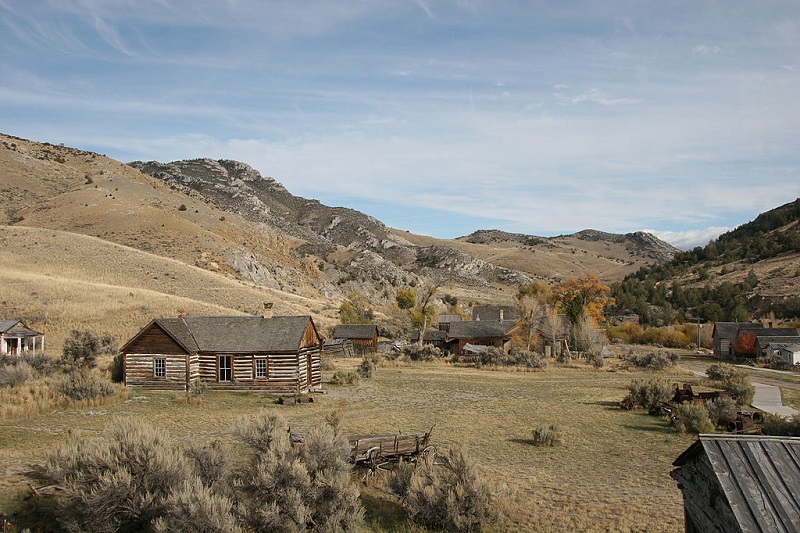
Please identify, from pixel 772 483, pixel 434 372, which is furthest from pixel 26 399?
pixel 434 372

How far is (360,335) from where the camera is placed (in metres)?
54.7

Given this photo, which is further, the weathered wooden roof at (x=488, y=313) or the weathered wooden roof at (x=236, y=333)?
the weathered wooden roof at (x=488, y=313)

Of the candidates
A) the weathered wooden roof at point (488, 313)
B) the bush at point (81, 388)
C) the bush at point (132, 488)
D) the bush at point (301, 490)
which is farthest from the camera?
the weathered wooden roof at point (488, 313)

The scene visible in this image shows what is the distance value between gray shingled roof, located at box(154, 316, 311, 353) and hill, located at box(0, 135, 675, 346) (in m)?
17.7

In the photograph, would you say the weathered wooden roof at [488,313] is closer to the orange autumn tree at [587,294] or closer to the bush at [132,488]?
the orange autumn tree at [587,294]

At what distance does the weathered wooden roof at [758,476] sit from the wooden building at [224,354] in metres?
23.9

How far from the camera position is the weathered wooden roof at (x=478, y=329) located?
57.2m

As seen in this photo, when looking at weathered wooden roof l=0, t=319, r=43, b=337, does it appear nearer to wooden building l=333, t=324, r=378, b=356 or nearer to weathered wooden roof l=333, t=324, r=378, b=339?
weathered wooden roof l=333, t=324, r=378, b=339

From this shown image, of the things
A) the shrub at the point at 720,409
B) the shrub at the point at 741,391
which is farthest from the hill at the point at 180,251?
the shrub at the point at 741,391

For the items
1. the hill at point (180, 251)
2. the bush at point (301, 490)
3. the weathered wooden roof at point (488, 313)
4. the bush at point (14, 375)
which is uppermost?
the hill at point (180, 251)

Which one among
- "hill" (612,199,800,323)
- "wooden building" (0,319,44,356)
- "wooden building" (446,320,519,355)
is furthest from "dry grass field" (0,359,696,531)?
"hill" (612,199,800,323)

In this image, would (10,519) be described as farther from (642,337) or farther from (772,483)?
(642,337)

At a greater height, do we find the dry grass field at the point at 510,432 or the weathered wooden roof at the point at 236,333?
the weathered wooden roof at the point at 236,333

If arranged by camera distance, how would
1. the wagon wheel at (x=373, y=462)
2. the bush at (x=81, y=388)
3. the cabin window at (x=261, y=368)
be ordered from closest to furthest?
the wagon wheel at (x=373, y=462) → the bush at (x=81, y=388) → the cabin window at (x=261, y=368)
